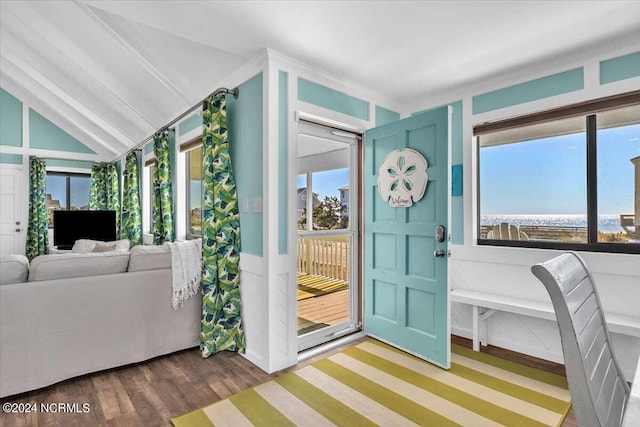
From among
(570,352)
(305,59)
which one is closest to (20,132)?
(305,59)

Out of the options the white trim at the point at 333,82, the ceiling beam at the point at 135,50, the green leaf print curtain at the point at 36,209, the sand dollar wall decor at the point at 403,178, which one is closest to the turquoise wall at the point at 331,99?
the white trim at the point at 333,82

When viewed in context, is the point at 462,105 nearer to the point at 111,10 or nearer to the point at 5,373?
the point at 111,10

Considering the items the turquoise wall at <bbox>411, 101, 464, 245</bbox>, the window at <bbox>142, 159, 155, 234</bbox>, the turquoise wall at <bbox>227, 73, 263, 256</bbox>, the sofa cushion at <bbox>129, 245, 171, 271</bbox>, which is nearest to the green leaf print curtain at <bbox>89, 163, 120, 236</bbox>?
the window at <bbox>142, 159, 155, 234</bbox>

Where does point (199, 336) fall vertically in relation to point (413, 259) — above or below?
below

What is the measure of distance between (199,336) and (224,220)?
1.01m

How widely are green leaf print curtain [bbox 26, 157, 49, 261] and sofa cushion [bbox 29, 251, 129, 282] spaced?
4497 millimetres

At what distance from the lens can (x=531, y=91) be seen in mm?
2615

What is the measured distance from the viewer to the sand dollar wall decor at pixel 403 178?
2594mm

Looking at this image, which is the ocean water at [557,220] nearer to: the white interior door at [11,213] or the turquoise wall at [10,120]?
the white interior door at [11,213]

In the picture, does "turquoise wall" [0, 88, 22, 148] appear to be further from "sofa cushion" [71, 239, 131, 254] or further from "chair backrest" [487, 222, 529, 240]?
"chair backrest" [487, 222, 529, 240]

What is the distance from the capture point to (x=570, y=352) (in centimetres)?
81

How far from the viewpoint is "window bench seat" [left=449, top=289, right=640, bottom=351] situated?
2.12 metres

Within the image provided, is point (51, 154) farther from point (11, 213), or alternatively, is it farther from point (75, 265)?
point (75, 265)

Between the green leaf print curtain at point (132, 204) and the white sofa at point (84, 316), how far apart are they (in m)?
2.50
